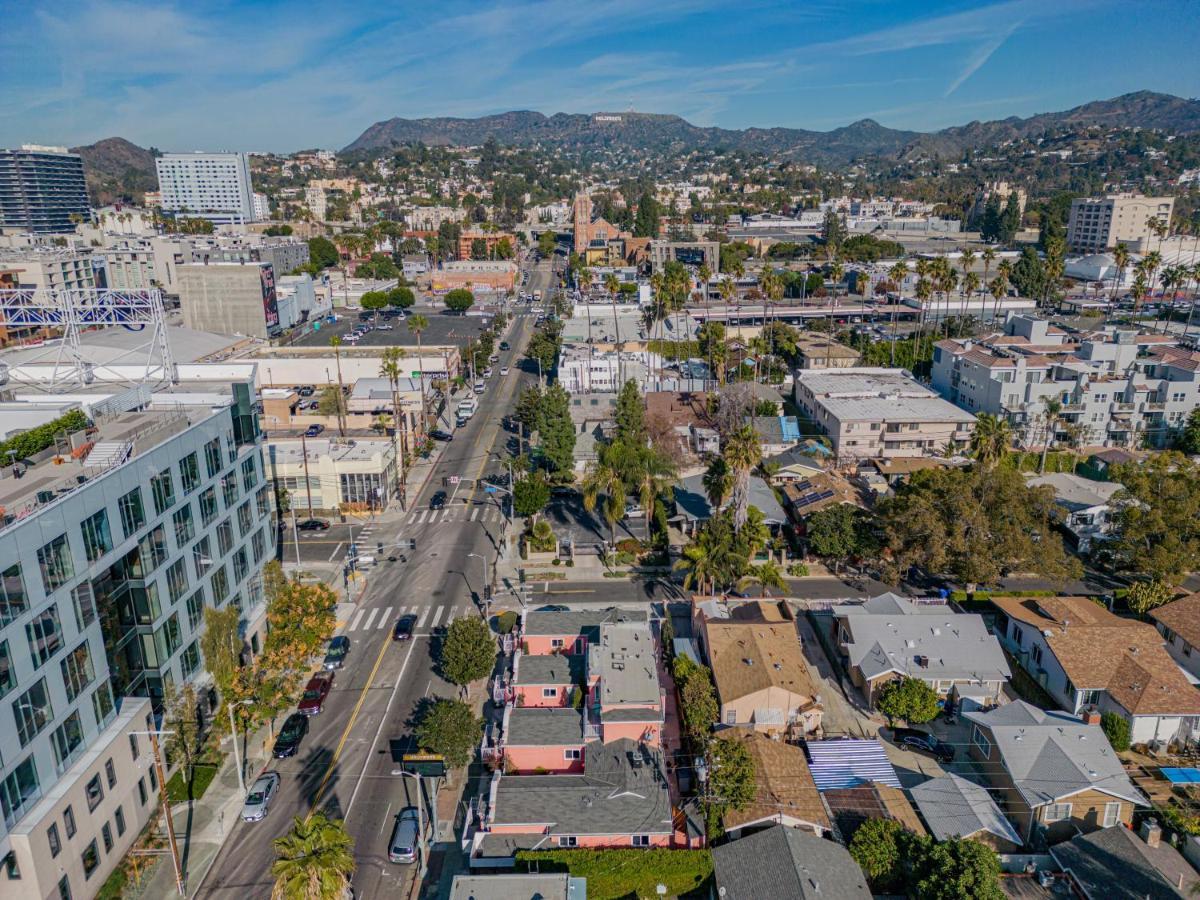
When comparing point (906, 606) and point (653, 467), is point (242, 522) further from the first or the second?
point (906, 606)

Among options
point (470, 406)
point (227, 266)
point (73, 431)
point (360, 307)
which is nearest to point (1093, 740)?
point (73, 431)

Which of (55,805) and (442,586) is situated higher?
(55,805)

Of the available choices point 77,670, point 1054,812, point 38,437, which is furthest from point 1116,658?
point 38,437

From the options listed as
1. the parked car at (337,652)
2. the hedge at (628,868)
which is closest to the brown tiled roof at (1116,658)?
the hedge at (628,868)

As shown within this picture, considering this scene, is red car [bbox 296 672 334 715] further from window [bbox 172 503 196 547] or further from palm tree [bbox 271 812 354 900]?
palm tree [bbox 271 812 354 900]

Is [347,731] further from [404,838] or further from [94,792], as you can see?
[94,792]

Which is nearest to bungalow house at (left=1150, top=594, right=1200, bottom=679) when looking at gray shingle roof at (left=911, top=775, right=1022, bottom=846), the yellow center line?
gray shingle roof at (left=911, top=775, right=1022, bottom=846)

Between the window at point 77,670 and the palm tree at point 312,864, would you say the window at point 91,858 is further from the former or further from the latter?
the palm tree at point 312,864
